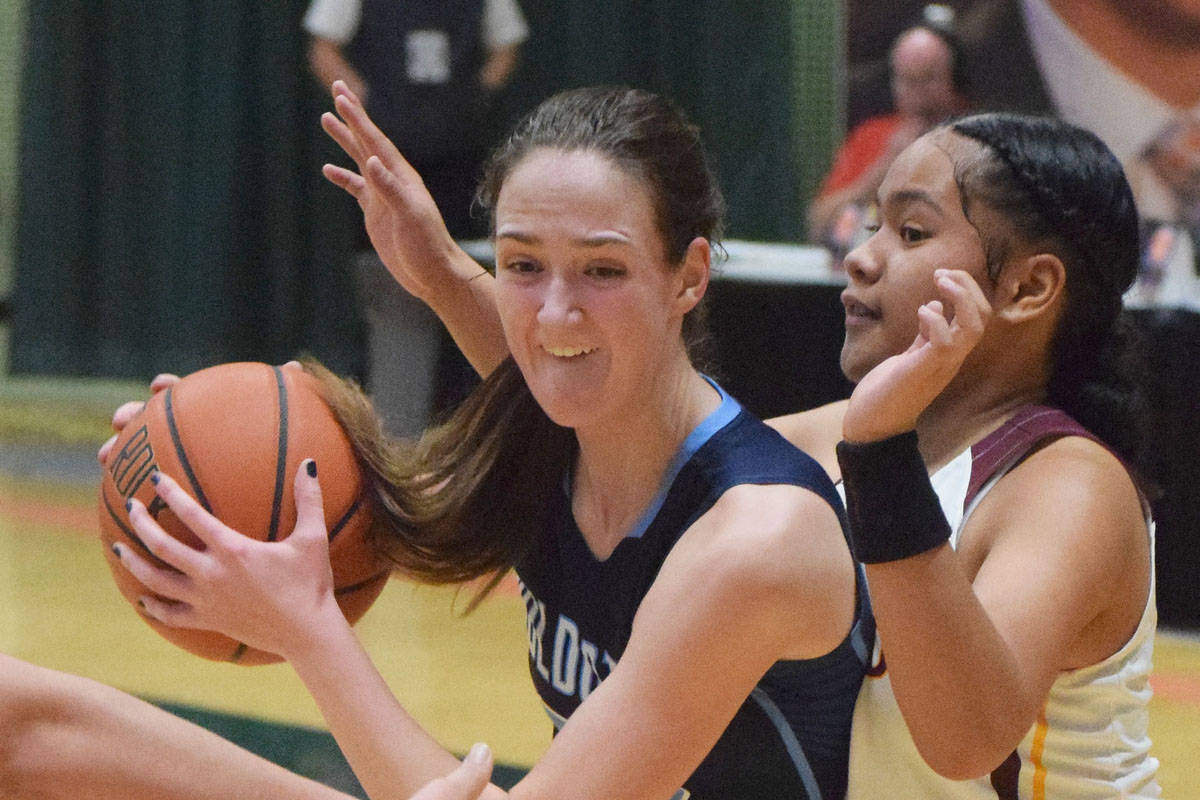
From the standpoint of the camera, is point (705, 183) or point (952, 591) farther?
point (705, 183)

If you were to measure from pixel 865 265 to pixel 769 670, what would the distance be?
0.51 metres

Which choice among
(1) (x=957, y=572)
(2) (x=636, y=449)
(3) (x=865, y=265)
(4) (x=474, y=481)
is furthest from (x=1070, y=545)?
(4) (x=474, y=481)

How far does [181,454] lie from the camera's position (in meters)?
1.96

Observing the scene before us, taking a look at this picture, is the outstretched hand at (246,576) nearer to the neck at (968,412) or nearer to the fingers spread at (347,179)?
the fingers spread at (347,179)

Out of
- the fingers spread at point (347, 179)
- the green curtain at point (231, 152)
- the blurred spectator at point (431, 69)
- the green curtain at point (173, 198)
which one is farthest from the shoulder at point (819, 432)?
the green curtain at point (173, 198)

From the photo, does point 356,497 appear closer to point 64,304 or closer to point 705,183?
point 705,183

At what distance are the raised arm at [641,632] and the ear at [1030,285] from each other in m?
0.33

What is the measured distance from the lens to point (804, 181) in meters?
6.66

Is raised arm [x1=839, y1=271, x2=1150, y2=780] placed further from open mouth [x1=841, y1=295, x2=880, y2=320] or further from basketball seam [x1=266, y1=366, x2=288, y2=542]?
basketball seam [x1=266, y1=366, x2=288, y2=542]

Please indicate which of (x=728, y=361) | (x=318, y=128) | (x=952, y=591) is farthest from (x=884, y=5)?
(x=952, y=591)

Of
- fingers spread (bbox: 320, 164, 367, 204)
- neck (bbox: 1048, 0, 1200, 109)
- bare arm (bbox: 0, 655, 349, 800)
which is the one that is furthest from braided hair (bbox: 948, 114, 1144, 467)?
neck (bbox: 1048, 0, 1200, 109)

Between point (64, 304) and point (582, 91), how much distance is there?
6425 mm

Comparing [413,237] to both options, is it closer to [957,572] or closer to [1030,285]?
[1030,285]

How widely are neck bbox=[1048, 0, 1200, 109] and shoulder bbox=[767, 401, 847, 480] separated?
367cm
